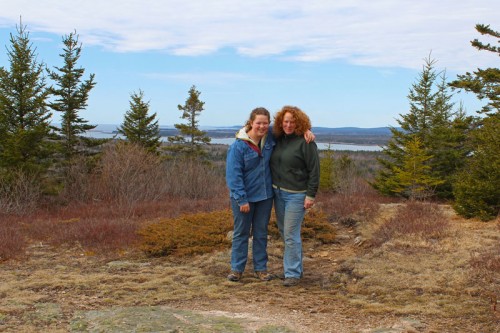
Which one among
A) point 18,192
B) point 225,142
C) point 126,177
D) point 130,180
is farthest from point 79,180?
point 225,142

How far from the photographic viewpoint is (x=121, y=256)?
8336 mm

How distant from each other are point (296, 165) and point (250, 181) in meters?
0.61

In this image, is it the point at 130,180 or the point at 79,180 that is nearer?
the point at 130,180

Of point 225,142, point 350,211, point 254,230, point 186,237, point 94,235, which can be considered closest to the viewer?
point 254,230

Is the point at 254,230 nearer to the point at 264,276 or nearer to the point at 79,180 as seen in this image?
the point at 264,276

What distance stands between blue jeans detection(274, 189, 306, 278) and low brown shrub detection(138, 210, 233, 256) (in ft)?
7.61

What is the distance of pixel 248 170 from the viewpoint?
6203mm

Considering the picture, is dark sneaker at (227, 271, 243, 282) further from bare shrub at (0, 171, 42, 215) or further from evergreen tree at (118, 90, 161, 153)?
evergreen tree at (118, 90, 161, 153)

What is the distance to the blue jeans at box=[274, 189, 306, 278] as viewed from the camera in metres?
6.15

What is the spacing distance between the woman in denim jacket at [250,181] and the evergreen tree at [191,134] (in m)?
37.3

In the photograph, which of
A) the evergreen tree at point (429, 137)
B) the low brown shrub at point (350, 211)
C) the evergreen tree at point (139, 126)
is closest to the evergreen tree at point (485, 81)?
the evergreen tree at point (429, 137)

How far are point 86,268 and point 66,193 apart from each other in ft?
66.3

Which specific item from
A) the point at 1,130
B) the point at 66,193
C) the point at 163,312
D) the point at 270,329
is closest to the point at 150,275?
the point at 163,312

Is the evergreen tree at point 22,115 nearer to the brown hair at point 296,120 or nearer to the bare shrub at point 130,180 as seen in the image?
the bare shrub at point 130,180
